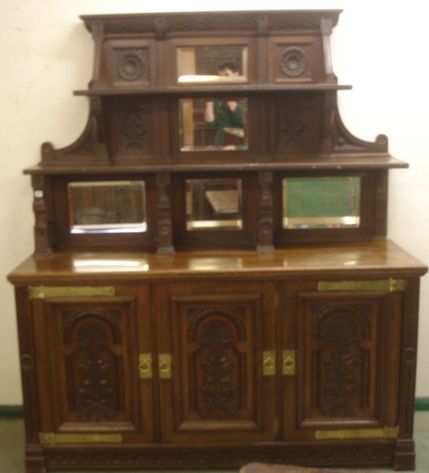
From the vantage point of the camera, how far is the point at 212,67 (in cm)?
265

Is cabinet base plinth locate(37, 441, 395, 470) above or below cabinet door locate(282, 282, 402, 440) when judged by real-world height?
below

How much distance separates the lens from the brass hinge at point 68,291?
2414 millimetres

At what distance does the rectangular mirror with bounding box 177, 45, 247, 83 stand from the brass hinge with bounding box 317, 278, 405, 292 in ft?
2.97

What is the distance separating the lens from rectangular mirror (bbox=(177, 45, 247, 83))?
2645 mm

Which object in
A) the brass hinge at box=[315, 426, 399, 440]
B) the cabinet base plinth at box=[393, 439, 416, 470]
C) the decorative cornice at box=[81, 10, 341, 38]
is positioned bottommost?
the cabinet base plinth at box=[393, 439, 416, 470]

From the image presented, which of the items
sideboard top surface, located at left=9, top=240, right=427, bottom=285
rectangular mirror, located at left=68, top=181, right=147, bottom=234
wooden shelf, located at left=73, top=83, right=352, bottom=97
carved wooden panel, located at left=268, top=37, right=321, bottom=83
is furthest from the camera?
rectangular mirror, located at left=68, top=181, right=147, bottom=234

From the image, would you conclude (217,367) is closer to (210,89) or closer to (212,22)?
(210,89)

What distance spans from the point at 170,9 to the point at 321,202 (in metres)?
1.02

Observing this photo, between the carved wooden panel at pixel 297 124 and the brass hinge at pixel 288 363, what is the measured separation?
0.83 m

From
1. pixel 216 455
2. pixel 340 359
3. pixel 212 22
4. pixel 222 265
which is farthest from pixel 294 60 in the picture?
pixel 216 455

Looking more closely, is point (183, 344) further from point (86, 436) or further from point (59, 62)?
point (59, 62)

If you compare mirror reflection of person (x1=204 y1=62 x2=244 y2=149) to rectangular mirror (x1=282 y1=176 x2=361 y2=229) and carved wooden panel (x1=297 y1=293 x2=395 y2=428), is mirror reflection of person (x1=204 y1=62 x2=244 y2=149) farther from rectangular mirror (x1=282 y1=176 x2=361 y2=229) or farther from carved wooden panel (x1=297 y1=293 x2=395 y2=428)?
carved wooden panel (x1=297 y1=293 x2=395 y2=428)

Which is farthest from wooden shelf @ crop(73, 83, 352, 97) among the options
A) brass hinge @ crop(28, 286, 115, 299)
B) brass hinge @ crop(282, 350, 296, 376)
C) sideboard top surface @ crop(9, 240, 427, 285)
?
brass hinge @ crop(282, 350, 296, 376)

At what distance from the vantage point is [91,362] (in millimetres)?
2490
